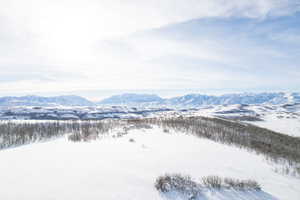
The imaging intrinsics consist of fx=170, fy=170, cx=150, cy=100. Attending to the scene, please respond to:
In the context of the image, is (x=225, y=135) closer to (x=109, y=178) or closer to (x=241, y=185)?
(x=241, y=185)

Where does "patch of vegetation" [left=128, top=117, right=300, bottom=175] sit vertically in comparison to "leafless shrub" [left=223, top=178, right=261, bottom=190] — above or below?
below

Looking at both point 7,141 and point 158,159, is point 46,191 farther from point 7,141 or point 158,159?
point 7,141

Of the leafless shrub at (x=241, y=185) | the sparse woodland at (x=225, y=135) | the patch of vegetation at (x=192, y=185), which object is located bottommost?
the sparse woodland at (x=225, y=135)

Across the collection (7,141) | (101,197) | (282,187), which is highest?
(101,197)

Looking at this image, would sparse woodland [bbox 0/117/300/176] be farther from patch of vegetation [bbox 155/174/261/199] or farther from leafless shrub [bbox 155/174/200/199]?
leafless shrub [bbox 155/174/200/199]

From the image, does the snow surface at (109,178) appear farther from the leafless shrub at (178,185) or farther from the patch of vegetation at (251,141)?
the patch of vegetation at (251,141)

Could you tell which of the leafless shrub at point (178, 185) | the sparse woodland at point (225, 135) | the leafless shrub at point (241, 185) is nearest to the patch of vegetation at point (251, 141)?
the sparse woodland at point (225, 135)

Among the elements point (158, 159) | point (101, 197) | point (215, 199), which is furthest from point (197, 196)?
point (158, 159)

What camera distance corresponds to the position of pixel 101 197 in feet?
22.0

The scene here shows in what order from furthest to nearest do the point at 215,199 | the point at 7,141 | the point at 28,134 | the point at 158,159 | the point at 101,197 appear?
the point at 28,134
the point at 7,141
the point at 158,159
the point at 215,199
the point at 101,197

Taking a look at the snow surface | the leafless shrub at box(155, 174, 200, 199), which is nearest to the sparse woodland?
the snow surface

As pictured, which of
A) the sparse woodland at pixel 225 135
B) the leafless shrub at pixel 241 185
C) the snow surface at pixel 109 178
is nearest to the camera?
the snow surface at pixel 109 178

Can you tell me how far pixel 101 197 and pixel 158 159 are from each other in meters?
6.44

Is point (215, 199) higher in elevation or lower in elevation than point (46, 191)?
lower
